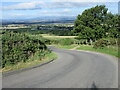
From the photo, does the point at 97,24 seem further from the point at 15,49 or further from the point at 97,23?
the point at 15,49

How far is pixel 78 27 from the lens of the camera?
37344 mm

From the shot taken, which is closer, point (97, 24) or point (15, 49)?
point (15, 49)

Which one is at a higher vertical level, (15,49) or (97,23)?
(97,23)

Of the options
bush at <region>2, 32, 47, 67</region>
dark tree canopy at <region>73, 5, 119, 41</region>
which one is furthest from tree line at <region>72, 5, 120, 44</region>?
bush at <region>2, 32, 47, 67</region>

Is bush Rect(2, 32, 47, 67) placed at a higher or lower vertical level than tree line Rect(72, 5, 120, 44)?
lower

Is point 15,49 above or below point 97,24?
below

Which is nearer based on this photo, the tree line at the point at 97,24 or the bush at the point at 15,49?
the bush at the point at 15,49

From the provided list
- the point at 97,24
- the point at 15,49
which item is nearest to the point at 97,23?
the point at 97,24

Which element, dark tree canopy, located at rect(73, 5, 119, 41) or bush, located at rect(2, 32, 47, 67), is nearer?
bush, located at rect(2, 32, 47, 67)

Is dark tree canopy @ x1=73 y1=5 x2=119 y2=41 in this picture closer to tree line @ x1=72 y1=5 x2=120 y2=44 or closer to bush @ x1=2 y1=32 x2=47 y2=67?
tree line @ x1=72 y1=5 x2=120 y2=44

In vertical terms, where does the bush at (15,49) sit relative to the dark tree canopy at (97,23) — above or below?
below

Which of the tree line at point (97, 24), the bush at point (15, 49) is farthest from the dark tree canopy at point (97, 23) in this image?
the bush at point (15, 49)

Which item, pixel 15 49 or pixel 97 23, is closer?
pixel 15 49

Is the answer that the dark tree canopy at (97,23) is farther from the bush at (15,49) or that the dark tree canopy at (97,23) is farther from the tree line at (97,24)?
the bush at (15,49)
